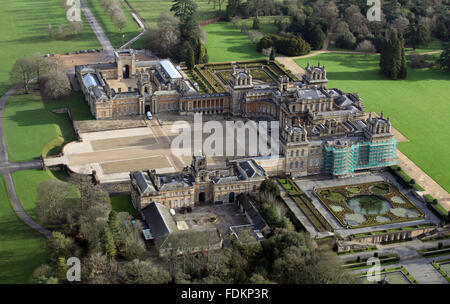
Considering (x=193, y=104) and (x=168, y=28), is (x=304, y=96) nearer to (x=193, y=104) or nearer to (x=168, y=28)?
(x=193, y=104)

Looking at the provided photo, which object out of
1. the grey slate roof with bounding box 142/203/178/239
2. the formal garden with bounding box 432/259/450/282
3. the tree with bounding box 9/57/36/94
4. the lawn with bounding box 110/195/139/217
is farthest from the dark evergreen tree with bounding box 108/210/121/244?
the tree with bounding box 9/57/36/94

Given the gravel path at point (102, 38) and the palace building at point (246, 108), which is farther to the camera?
the gravel path at point (102, 38)

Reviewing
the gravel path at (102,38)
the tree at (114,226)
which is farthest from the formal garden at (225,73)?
the tree at (114,226)

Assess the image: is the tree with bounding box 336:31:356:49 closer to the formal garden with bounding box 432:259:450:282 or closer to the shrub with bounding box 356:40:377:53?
the shrub with bounding box 356:40:377:53

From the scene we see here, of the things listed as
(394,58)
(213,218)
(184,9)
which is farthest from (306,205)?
(184,9)

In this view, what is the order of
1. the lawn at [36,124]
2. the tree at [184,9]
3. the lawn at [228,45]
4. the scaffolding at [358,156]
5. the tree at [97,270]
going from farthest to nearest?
the tree at [184,9]
the lawn at [228,45]
the lawn at [36,124]
the scaffolding at [358,156]
the tree at [97,270]

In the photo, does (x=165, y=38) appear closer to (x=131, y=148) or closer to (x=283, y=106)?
(x=283, y=106)

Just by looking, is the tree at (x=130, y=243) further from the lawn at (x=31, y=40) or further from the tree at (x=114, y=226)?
the lawn at (x=31, y=40)
